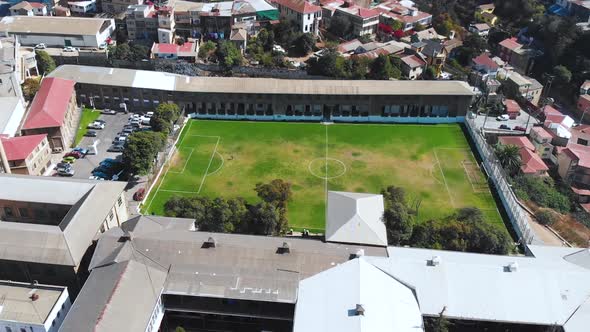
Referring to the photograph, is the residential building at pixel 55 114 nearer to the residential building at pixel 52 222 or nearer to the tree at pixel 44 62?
the tree at pixel 44 62

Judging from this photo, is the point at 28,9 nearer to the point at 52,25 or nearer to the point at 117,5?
the point at 52,25

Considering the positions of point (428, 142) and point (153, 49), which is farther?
point (153, 49)

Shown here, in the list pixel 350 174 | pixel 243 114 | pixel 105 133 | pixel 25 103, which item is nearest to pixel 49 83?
pixel 25 103

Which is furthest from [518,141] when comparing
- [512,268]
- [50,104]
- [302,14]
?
[50,104]

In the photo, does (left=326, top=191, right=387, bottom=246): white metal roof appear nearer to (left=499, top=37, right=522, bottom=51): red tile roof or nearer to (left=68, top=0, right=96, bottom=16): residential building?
(left=499, top=37, right=522, bottom=51): red tile roof

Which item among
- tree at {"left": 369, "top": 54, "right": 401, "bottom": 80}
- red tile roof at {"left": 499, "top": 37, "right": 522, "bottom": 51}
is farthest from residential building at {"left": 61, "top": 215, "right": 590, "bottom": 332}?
red tile roof at {"left": 499, "top": 37, "right": 522, "bottom": 51}

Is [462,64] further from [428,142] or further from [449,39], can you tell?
[428,142]
